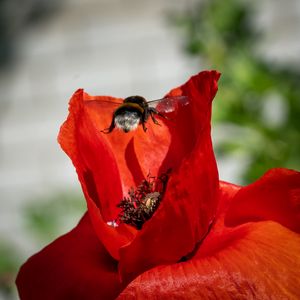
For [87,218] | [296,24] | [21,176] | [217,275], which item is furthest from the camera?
Answer: [21,176]

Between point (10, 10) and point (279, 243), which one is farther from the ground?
point (10, 10)

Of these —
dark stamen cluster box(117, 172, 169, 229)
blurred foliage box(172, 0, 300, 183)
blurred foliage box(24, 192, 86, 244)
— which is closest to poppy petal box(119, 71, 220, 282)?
dark stamen cluster box(117, 172, 169, 229)

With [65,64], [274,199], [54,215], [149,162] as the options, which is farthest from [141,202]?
[65,64]

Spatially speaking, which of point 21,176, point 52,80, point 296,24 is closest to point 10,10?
point 52,80

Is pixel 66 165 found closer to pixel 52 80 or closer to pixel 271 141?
pixel 52 80

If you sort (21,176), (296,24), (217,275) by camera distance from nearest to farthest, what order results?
(217,275) → (296,24) → (21,176)

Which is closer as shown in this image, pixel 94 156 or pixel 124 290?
pixel 124 290
